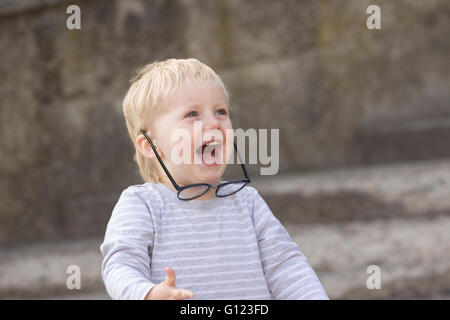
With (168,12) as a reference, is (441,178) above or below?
below

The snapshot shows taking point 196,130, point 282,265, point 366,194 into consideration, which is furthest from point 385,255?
point 196,130

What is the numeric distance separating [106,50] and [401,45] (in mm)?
1954

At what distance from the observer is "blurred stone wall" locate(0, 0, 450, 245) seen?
407 cm

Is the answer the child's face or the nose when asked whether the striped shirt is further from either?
the nose

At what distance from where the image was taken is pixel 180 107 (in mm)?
1569

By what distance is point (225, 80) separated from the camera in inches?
171

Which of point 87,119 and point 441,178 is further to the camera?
point 87,119

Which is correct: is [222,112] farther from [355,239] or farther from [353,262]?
[355,239]

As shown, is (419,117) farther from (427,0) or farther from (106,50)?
(106,50)

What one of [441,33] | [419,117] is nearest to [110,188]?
[419,117]

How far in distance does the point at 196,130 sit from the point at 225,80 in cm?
284

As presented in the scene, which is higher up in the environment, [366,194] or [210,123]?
[210,123]
